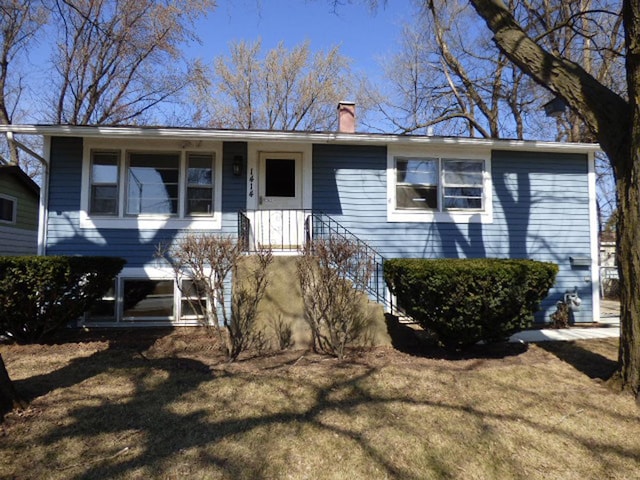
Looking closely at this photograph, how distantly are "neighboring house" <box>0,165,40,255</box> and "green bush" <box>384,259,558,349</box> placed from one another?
11716 millimetres

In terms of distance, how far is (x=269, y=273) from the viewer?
18.1 feet

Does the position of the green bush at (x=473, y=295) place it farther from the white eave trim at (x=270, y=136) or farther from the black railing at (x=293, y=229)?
Answer: the white eave trim at (x=270, y=136)

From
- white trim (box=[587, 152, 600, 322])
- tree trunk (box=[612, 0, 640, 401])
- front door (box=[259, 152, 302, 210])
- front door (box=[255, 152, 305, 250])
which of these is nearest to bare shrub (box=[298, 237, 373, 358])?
front door (box=[255, 152, 305, 250])

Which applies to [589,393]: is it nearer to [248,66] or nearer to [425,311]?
[425,311]

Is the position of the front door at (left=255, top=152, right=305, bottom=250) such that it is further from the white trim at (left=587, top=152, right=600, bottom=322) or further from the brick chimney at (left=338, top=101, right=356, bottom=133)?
the white trim at (left=587, top=152, right=600, bottom=322)

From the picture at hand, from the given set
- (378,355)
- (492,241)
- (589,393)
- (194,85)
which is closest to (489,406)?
(589,393)

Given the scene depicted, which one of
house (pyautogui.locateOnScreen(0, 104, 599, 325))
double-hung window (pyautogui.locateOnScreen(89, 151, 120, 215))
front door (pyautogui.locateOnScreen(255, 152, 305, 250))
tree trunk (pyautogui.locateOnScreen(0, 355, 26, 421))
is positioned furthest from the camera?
front door (pyautogui.locateOnScreen(255, 152, 305, 250))

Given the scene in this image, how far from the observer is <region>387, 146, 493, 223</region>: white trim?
756 centimetres

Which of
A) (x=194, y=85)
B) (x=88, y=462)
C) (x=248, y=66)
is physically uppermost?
(x=248, y=66)

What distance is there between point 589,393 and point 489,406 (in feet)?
3.96

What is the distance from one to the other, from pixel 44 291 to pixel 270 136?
4.01 m

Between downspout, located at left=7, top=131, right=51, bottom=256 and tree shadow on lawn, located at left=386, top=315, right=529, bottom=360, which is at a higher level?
downspout, located at left=7, top=131, right=51, bottom=256

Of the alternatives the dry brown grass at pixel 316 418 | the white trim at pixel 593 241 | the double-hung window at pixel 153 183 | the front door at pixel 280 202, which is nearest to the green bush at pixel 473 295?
the dry brown grass at pixel 316 418

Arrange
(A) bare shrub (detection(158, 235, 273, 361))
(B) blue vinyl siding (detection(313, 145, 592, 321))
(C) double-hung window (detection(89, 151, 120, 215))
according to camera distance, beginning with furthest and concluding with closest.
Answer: (B) blue vinyl siding (detection(313, 145, 592, 321))
(C) double-hung window (detection(89, 151, 120, 215))
(A) bare shrub (detection(158, 235, 273, 361))
